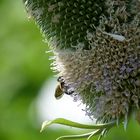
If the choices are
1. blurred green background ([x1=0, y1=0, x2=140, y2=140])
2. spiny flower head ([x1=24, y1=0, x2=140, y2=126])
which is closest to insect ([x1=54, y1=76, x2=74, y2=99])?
spiny flower head ([x1=24, y1=0, x2=140, y2=126])

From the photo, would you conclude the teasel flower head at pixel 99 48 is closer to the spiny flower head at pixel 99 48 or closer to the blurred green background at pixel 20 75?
the spiny flower head at pixel 99 48

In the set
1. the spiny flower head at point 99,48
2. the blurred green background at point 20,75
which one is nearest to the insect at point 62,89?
the spiny flower head at point 99,48

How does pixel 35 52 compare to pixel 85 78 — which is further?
pixel 35 52

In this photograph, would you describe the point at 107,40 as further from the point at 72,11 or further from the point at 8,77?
the point at 8,77

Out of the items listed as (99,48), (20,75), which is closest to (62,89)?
(99,48)

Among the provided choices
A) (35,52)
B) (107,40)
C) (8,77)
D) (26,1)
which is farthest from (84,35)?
(8,77)

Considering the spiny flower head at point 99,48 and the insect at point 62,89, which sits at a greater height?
the spiny flower head at point 99,48
